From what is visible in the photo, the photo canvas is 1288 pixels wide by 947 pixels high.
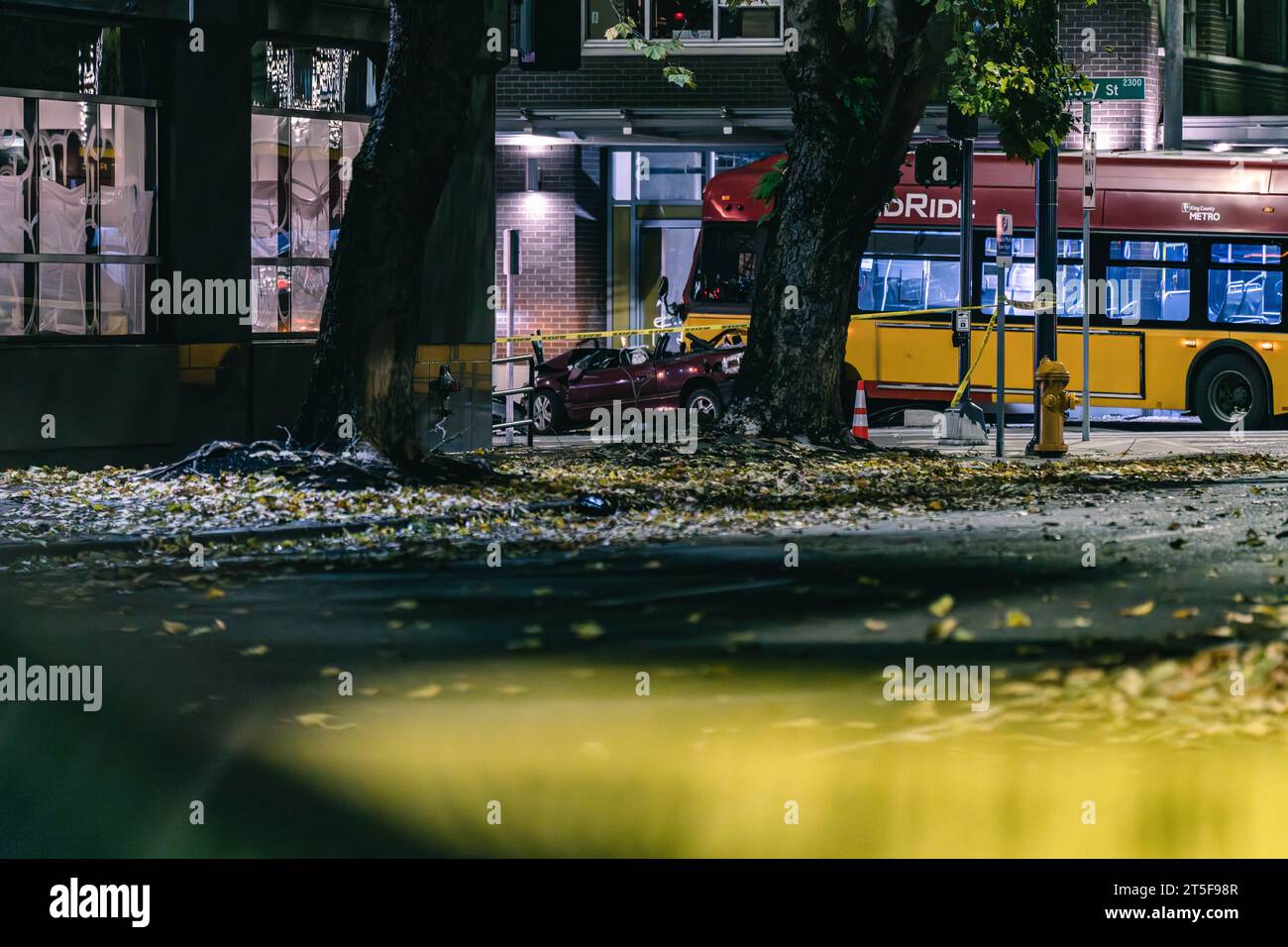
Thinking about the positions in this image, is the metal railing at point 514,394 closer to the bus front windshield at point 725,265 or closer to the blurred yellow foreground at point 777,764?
the bus front windshield at point 725,265

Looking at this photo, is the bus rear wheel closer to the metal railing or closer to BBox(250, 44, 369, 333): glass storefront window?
the metal railing

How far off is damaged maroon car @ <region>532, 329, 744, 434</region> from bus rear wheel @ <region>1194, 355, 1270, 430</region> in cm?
609

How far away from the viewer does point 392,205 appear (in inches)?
637

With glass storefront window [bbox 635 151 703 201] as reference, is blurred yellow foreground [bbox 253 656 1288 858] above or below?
below

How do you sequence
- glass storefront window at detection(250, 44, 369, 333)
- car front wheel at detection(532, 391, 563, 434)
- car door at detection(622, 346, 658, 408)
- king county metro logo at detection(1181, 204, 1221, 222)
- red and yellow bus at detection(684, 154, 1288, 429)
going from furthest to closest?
king county metro logo at detection(1181, 204, 1221, 222)
red and yellow bus at detection(684, 154, 1288, 429)
car front wheel at detection(532, 391, 563, 434)
car door at detection(622, 346, 658, 408)
glass storefront window at detection(250, 44, 369, 333)

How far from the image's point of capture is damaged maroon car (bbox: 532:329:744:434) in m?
26.2

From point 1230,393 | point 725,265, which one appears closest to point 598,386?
point 725,265

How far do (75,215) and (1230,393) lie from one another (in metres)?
15.7

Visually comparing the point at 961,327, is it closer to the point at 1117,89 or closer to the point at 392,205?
the point at 1117,89

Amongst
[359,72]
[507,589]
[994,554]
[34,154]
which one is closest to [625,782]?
[507,589]

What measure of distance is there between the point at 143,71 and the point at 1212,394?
49.5 feet

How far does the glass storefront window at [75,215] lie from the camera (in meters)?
17.6

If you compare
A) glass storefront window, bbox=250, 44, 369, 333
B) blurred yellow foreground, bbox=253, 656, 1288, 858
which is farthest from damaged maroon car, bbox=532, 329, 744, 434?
blurred yellow foreground, bbox=253, 656, 1288, 858

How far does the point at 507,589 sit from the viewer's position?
38.5 ft
